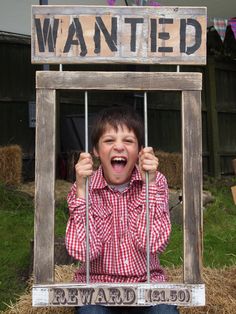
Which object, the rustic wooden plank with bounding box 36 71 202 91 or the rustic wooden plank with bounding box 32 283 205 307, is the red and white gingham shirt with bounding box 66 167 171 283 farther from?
the rustic wooden plank with bounding box 36 71 202 91

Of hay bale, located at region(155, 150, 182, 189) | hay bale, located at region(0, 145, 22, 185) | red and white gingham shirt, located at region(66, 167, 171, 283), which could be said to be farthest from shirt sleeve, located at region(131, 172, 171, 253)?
hay bale, located at region(155, 150, 182, 189)

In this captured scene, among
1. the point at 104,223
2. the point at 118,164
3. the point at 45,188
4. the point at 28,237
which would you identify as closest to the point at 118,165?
the point at 118,164

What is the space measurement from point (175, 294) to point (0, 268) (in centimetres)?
257

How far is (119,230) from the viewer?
2.51m

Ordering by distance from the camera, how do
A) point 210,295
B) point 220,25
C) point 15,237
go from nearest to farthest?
point 210,295 < point 15,237 < point 220,25

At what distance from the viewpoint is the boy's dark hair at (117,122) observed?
2594 millimetres

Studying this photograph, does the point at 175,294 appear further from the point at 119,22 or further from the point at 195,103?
the point at 119,22

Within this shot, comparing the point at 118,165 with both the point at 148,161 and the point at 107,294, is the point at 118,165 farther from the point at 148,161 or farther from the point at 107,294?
the point at 107,294

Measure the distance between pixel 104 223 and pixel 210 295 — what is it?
0.96 meters

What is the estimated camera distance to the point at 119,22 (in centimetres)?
238

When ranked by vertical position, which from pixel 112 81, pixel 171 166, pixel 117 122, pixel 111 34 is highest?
pixel 171 166

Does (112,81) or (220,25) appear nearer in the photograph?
(112,81)

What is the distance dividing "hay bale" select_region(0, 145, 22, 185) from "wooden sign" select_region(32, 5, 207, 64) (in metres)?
5.15

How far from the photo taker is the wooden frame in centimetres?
229
